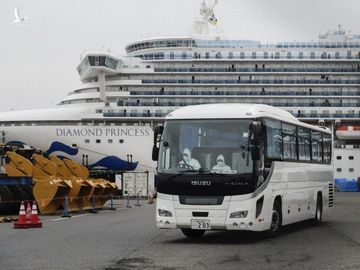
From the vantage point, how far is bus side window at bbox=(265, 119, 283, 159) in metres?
14.3

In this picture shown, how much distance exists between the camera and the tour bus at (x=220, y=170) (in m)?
13.3

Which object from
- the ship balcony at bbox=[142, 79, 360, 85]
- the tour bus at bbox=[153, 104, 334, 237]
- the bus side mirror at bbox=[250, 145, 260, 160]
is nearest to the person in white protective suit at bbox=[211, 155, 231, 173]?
the tour bus at bbox=[153, 104, 334, 237]

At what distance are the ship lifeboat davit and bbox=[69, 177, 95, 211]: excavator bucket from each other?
1441 inches

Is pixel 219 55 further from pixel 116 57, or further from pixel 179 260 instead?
pixel 179 260

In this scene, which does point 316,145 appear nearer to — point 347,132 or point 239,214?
point 239,214

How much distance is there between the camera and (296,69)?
212 ft

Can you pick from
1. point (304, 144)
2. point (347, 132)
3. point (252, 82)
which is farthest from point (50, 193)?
point (347, 132)

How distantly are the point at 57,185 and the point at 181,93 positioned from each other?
121 feet

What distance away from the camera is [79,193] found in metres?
28.0

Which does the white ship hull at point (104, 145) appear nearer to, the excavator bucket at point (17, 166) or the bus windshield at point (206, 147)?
the excavator bucket at point (17, 166)

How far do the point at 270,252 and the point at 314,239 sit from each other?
2858 mm


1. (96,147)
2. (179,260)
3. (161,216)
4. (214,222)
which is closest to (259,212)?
(214,222)

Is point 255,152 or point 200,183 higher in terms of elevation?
point 255,152

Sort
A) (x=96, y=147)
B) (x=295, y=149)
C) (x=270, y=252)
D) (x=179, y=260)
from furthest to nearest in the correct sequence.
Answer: (x=96, y=147) < (x=295, y=149) < (x=270, y=252) < (x=179, y=260)
